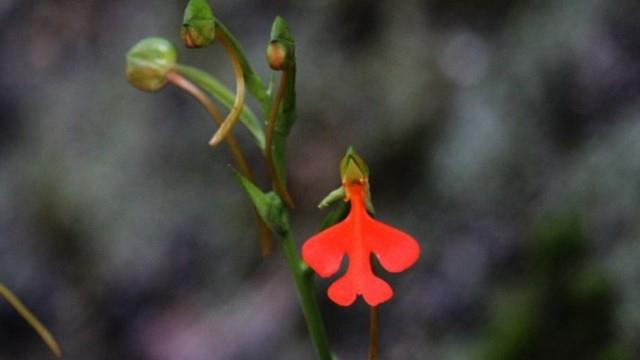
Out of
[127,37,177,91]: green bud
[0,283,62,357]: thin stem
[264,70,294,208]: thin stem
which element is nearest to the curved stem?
[264,70,294,208]: thin stem

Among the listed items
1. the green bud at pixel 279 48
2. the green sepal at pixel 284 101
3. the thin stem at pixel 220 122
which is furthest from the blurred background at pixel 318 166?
the green bud at pixel 279 48

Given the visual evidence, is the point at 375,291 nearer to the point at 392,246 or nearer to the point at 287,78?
the point at 392,246

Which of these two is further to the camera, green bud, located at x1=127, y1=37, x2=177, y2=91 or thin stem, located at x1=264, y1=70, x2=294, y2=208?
green bud, located at x1=127, y1=37, x2=177, y2=91

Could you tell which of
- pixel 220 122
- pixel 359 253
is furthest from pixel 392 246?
pixel 220 122

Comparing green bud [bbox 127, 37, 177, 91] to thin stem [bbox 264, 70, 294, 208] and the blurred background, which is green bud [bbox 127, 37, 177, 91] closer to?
thin stem [bbox 264, 70, 294, 208]

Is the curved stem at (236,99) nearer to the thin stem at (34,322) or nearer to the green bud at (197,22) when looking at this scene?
the green bud at (197,22)

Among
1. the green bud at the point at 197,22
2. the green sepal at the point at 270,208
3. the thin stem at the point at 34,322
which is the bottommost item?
the thin stem at the point at 34,322

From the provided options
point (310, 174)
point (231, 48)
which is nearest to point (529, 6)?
point (310, 174)

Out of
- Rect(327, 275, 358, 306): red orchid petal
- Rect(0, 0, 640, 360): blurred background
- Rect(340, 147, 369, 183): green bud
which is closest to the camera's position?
Rect(327, 275, 358, 306): red orchid petal
